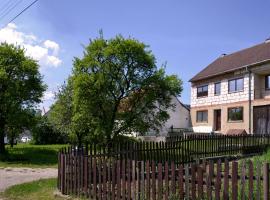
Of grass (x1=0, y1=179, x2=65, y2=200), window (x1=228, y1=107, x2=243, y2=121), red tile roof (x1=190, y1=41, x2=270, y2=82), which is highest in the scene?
red tile roof (x1=190, y1=41, x2=270, y2=82)

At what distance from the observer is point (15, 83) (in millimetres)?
26344

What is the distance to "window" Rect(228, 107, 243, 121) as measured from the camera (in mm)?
37375

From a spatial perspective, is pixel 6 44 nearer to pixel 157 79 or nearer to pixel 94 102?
pixel 94 102

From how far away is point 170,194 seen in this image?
26.5 ft

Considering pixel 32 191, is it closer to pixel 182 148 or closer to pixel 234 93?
pixel 182 148

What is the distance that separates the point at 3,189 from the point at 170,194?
22.2 ft

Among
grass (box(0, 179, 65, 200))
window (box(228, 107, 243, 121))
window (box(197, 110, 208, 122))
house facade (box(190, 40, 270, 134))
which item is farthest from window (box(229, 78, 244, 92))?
grass (box(0, 179, 65, 200))

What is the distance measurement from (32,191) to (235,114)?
28.4 m

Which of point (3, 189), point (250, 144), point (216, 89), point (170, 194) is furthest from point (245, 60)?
point (170, 194)

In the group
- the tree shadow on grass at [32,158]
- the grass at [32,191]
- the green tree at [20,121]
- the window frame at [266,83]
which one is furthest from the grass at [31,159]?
the window frame at [266,83]

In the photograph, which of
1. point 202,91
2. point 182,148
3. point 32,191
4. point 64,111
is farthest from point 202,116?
point 32,191

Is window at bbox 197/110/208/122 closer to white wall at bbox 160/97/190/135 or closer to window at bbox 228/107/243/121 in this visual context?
window at bbox 228/107/243/121

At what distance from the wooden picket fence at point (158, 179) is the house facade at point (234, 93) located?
25554 mm

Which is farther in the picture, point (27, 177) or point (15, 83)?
point (15, 83)
